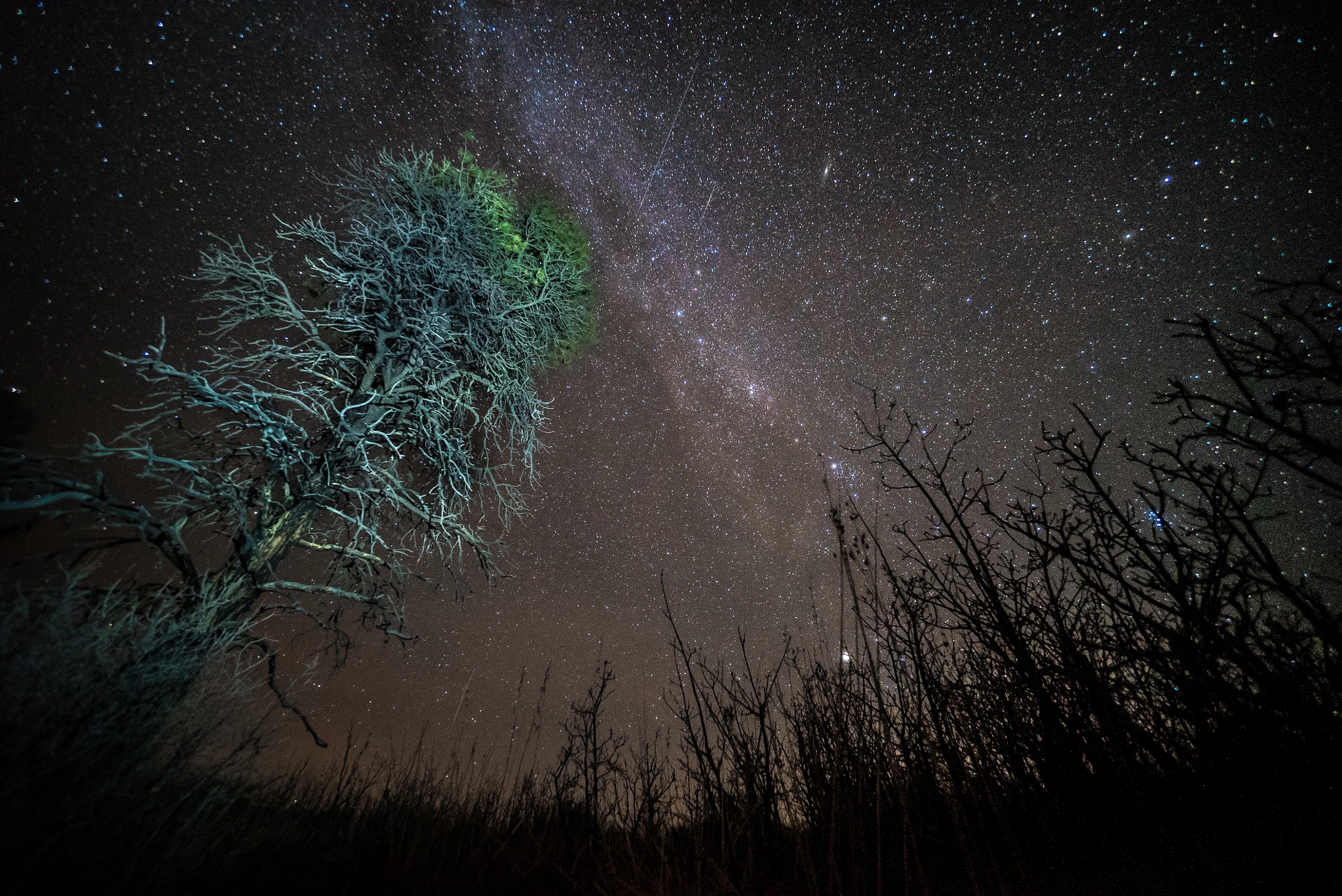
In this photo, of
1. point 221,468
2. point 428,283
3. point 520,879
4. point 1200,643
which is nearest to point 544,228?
point 428,283

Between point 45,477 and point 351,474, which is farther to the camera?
point 351,474

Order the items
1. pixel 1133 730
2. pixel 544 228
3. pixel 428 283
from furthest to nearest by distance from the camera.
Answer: pixel 544 228, pixel 428 283, pixel 1133 730

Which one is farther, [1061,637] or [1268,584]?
[1061,637]

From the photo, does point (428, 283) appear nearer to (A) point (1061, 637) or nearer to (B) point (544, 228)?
(B) point (544, 228)

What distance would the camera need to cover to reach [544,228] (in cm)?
763

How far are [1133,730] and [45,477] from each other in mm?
7046

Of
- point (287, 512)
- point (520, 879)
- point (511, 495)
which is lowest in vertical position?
point (520, 879)

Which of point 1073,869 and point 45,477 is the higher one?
point 45,477

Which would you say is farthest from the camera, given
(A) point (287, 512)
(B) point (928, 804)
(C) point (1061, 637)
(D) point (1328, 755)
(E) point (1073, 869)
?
(A) point (287, 512)

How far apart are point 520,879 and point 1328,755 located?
440cm

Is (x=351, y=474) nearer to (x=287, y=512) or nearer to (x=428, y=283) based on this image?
(x=287, y=512)

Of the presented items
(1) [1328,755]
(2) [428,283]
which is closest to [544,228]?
(2) [428,283]

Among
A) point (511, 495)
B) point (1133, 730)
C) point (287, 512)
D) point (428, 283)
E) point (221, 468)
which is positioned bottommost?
point (1133, 730)

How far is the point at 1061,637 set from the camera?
8.81 feet
